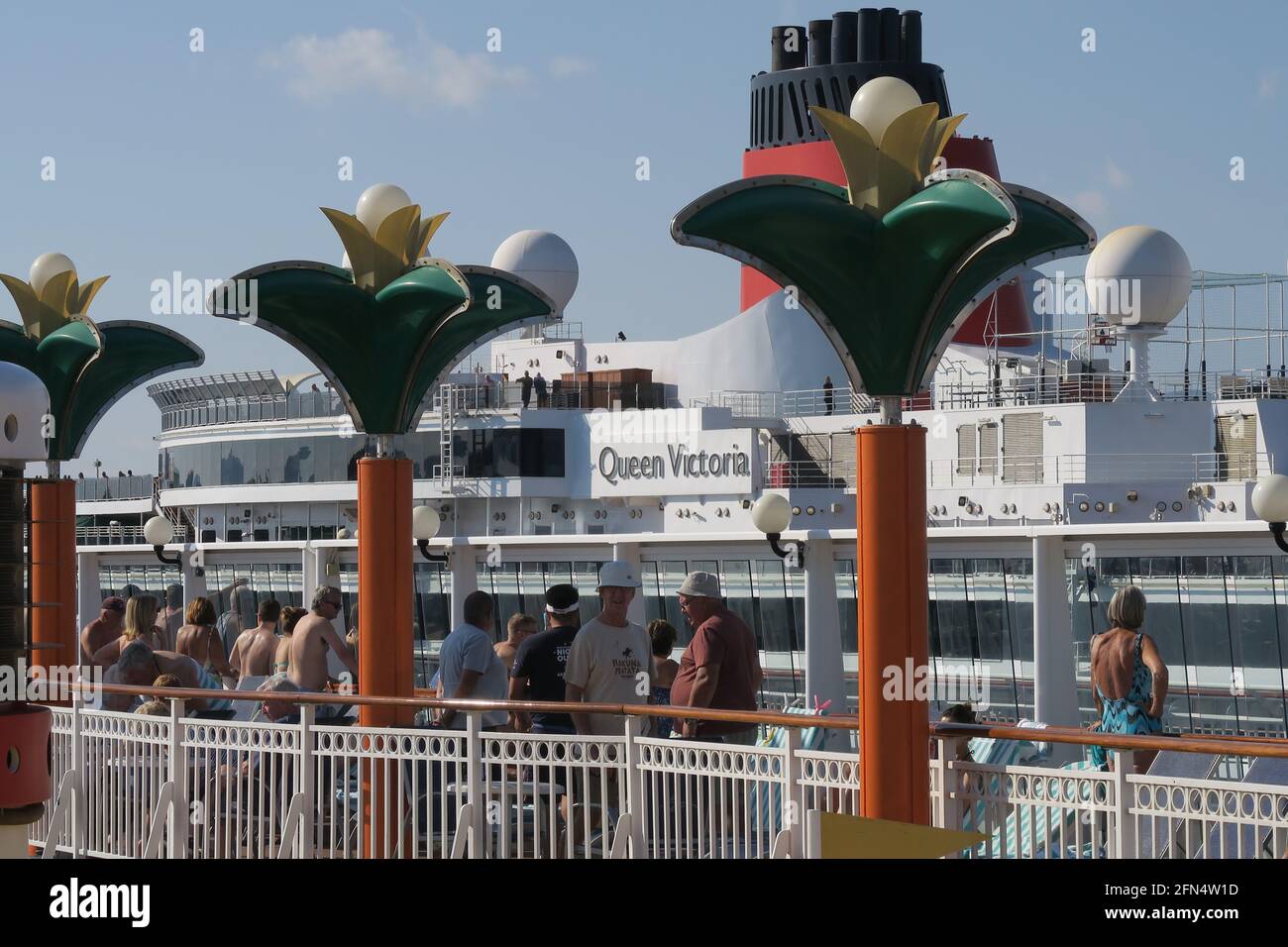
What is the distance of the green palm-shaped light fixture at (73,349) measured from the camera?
11969 mm

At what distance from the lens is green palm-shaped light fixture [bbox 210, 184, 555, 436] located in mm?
9766

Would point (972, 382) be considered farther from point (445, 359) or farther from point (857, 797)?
point (857, 797)

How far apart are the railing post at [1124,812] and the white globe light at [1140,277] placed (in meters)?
20.9

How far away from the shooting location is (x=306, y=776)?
8.47 metres

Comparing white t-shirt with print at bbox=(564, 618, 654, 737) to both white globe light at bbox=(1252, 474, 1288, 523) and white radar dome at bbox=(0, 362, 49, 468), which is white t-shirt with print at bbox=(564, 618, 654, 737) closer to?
white radar dome at bbox=(0, 362, 49, 468)

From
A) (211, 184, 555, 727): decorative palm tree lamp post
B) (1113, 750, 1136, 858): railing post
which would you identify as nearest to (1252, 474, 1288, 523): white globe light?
(211, 184, 555, 727): decorative palm tree lamp post

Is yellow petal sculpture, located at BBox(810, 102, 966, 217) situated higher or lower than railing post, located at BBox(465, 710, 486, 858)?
higher

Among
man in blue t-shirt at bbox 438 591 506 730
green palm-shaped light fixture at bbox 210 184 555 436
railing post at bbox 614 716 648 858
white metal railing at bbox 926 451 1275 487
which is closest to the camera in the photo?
railing post at bbox 614 716 648 858

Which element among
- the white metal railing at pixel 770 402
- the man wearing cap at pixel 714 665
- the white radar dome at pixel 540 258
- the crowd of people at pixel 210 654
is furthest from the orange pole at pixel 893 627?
the white radar dome at pixel 540 258

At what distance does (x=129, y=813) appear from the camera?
950cm

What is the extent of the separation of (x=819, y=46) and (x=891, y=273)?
29650 mm

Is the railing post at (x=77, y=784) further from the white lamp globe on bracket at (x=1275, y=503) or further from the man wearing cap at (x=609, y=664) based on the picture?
the white lamp globe on bracket at (x=1275, y=503)

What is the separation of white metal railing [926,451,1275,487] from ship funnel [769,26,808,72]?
12.5 metres
